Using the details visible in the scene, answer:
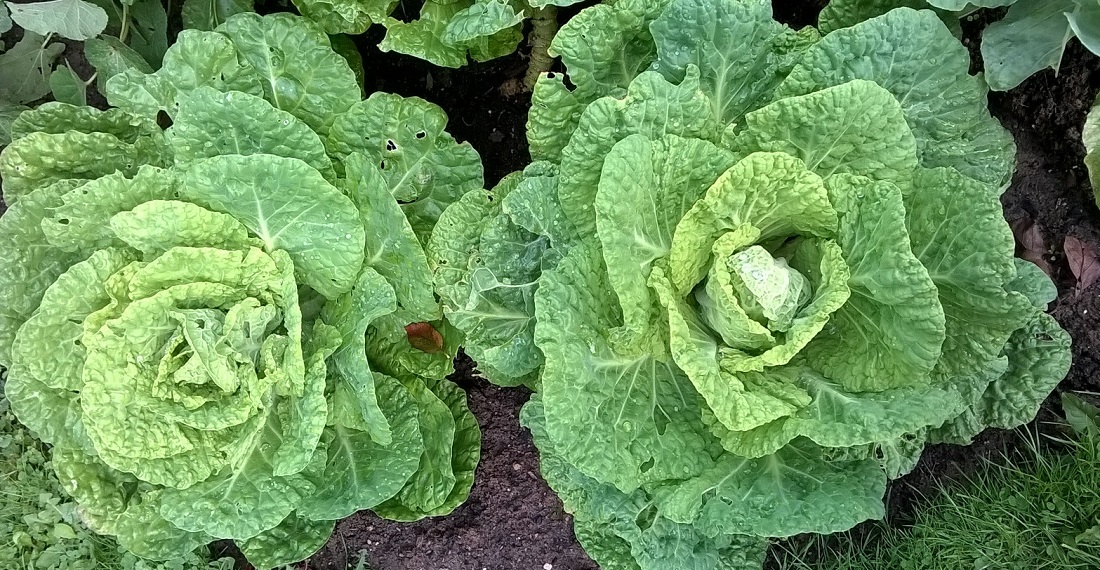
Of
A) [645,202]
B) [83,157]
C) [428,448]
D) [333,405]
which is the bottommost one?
[428,448]

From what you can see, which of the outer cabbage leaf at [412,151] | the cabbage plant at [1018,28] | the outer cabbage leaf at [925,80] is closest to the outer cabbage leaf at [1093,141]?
the cabbage plant at [1018,28]

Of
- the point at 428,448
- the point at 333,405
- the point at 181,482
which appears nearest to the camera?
the point at 181,482

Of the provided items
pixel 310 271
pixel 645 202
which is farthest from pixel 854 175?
pixel 310 271

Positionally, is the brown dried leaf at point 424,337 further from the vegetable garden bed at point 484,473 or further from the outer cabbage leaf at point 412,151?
the vegetable garden bed at point 484,473

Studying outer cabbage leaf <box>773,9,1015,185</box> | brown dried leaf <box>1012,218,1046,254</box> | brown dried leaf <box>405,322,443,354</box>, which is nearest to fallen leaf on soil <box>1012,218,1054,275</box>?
brown dried leaf <box>1012,218,1046,254</box>

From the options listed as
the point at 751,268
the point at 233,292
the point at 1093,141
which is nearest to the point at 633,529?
the point at 751,268

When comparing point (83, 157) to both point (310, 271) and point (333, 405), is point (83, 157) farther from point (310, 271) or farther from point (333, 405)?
point (333, 405)

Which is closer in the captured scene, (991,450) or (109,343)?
(109,343)

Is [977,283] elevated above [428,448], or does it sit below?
above
